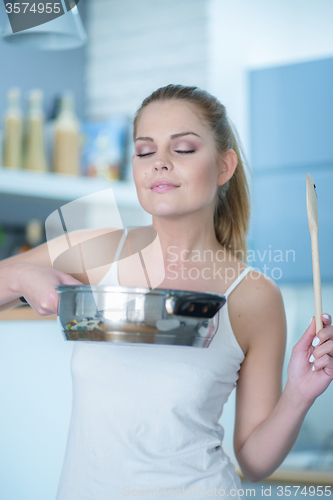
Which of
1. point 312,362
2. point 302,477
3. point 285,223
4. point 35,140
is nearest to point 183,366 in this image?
point 312,362

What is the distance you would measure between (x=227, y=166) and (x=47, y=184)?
1383mm

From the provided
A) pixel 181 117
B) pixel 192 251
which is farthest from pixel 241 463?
pixel 181 117

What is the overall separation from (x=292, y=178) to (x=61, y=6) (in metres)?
1.28

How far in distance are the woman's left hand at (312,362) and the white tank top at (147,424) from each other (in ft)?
0.47

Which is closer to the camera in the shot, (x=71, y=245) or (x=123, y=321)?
(x=123, y=321)

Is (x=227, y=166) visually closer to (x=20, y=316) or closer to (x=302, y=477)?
(x=20, y=316)

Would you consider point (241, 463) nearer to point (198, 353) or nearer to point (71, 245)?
point (198, 353)

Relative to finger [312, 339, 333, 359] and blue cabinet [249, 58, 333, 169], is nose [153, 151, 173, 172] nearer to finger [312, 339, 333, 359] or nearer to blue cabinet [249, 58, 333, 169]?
finger [312, 339, 333, 359]

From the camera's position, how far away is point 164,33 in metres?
2.96

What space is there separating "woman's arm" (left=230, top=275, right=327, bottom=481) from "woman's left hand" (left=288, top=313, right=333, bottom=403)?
127mm

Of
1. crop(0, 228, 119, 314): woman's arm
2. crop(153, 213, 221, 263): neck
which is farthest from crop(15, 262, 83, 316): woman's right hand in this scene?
crop(153, 213, 221, 263): neck

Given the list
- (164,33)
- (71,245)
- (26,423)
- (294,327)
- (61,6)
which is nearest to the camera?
(71,245)

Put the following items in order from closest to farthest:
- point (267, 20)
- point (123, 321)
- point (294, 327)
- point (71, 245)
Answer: point (123, 321), point (71, 245), point (294, 327), point (267, 20)

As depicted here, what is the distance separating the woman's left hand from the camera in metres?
0.80
